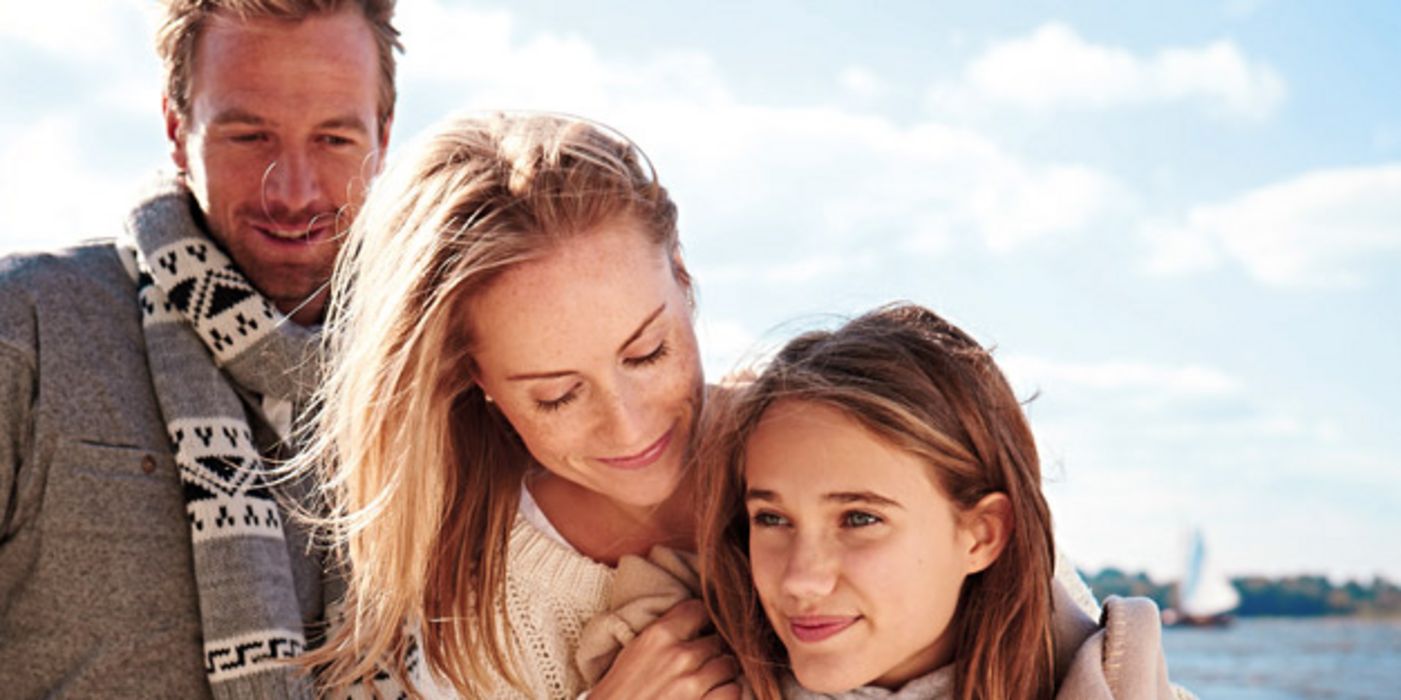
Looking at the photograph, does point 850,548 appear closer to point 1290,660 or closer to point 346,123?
point 346,123

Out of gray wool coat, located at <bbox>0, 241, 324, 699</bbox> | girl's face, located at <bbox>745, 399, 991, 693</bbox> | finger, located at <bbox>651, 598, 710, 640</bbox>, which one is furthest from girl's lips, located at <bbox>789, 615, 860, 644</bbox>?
gray wool coat, located at <bbox>0, 241, 324, 699</bbox>

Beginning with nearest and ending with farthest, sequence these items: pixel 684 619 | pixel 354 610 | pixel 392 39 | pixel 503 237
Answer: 1. pixel 503 237
2. pixel 684 619
3. pixel 354 610
4. pixel 392 39

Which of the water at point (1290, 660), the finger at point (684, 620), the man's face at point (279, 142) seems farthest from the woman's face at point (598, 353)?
the water at point (1290, 660)

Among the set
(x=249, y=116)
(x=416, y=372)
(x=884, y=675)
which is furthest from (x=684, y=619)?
(x=249, y=116)

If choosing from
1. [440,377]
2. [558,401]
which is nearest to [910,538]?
[558,401]

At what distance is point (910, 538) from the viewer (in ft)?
7.97

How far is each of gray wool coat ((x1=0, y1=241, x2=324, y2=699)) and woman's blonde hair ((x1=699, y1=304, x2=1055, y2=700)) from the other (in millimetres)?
1106

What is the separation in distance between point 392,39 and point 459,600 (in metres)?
1.34

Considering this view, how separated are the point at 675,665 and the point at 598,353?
1.91 ft

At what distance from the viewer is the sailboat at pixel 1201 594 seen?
31.5 m

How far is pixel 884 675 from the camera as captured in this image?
2547mm

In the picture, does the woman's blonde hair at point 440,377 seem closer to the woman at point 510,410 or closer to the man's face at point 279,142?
the woman at point 510,410

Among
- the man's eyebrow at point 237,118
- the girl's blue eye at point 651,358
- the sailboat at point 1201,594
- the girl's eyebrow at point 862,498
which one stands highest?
the man's eyebrow at point 237,118

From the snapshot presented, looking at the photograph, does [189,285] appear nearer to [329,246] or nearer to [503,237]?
[329,246]
